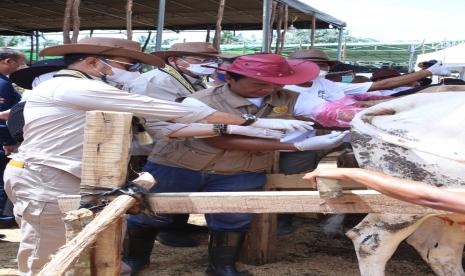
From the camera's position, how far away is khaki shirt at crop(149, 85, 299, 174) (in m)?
3.40

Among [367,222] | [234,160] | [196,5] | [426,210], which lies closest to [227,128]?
[234,160]

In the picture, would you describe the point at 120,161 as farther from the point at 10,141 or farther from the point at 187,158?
the point at 10,141

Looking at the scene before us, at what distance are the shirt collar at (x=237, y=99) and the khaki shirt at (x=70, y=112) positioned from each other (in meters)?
0.86

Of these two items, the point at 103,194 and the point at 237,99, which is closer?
the point at 103,194

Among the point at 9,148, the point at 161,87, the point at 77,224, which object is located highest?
the point at 161,87

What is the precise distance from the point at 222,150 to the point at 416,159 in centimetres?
118

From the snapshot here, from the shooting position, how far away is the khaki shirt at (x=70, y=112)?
239cm

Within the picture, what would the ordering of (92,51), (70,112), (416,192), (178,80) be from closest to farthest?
(416,192), (70,112), (92,51), (178,80)

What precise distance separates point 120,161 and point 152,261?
2326 mm

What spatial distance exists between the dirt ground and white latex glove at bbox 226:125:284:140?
106cm

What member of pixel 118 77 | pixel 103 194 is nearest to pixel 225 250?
pixel 118 77

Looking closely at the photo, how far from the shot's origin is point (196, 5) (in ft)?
35.0

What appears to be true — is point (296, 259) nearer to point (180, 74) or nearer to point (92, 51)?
point (180, 74)

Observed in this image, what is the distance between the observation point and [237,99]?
3.42 metres
